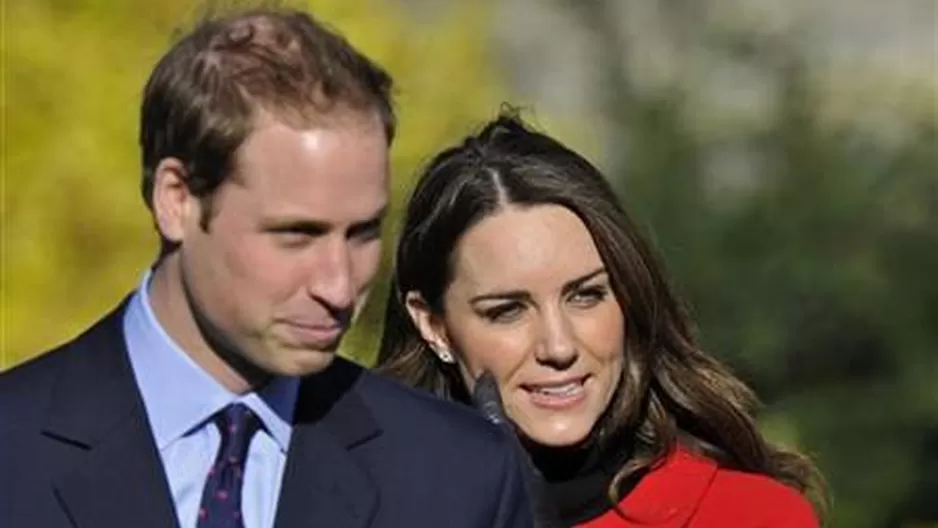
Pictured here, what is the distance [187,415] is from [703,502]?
3.94 feet

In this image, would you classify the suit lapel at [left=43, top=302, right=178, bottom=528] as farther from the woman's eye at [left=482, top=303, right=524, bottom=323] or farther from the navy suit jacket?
the woman's eye at [left=482, top=303, right=524, bottom=323]

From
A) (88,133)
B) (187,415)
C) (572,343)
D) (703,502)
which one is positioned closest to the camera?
(187,415)

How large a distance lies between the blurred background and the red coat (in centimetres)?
119

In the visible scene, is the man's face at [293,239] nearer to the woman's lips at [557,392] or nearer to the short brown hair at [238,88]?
the short brown hair at [238,88]

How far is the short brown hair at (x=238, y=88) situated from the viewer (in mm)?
2689

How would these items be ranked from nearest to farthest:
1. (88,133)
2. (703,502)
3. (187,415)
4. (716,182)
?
(187,415) < (703,502) < (88,133) < (716,182)

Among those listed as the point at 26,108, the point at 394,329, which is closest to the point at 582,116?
the point at 26,108

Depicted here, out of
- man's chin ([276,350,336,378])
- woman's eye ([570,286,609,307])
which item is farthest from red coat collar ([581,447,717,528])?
man's chin ([276,350,336,378])

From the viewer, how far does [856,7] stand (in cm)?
911

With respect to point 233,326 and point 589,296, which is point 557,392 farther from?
point 233,326

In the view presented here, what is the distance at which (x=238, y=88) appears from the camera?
2.69 m

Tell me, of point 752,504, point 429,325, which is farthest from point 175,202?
point 752,504

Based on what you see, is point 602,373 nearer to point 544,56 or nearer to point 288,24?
point 288,24

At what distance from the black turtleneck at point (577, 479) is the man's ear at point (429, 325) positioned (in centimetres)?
19
